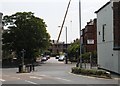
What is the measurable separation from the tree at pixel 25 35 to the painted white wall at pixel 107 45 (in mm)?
30657

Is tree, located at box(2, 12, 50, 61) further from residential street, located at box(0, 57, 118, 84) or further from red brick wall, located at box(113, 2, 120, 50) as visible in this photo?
red brick wall, located at box(113, 2, 120, 50)

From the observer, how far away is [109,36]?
42531 mm

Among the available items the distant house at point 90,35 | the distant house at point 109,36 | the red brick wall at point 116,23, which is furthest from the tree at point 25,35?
the red brick wall at point 116,23

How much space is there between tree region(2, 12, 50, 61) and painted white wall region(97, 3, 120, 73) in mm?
30657

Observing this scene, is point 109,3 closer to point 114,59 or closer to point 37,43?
point 114,59

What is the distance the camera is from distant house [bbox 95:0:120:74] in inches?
1528

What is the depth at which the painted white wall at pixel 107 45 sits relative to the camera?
39.9 m

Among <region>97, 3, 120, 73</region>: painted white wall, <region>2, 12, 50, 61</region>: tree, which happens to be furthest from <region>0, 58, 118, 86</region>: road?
<region>2, 12, 50, 61</region>: tree

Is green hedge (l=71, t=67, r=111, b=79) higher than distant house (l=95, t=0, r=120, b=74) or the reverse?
the reverse

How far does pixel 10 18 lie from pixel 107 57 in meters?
42.7

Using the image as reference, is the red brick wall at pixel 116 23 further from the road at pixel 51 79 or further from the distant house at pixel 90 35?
the distant house at pixel 90 35

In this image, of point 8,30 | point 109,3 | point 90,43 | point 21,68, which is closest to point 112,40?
point 109,3

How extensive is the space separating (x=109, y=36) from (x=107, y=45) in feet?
5.25

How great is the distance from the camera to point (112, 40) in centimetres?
4053
